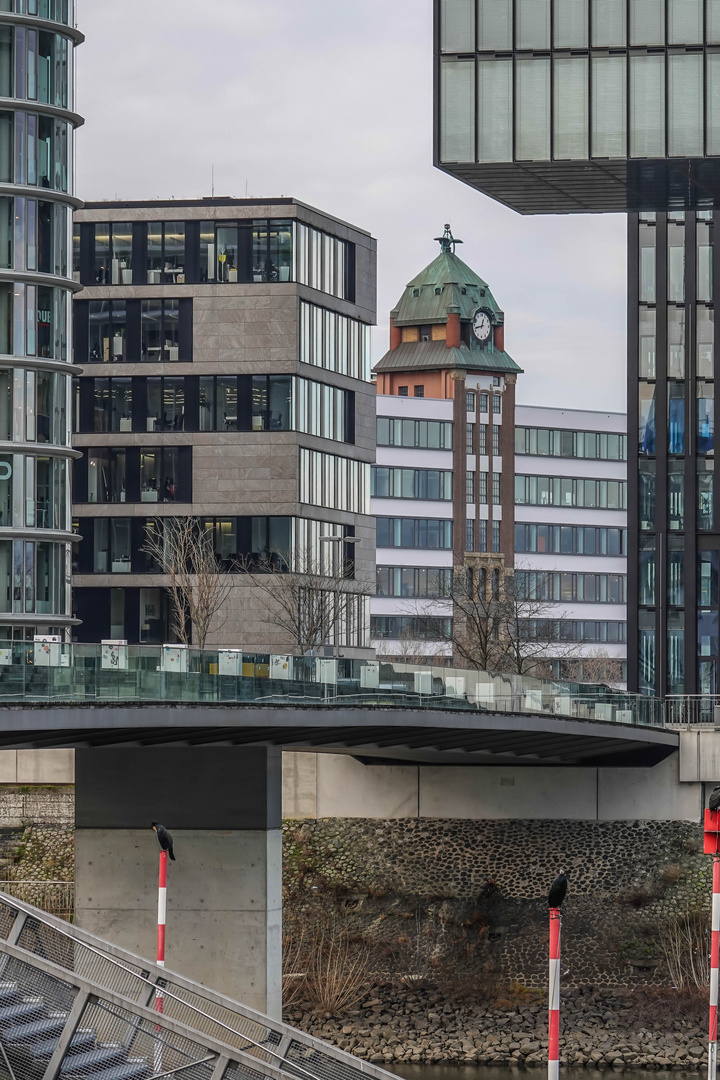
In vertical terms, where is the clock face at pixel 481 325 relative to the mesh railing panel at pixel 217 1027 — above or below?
above

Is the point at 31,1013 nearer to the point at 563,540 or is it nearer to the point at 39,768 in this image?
the point at 39,768

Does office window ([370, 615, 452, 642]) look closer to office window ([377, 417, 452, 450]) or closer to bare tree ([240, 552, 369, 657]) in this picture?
office window ([377, 417, 452, 450])

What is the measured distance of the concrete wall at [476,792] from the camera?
187 feet

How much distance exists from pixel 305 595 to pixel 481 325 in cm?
6603

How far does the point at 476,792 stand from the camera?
57.2m

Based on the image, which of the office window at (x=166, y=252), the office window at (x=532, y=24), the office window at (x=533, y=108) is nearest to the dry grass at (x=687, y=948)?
the office window at (x=533, y=108)

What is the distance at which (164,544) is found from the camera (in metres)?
80.1

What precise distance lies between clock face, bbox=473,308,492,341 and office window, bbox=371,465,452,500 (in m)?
17.0

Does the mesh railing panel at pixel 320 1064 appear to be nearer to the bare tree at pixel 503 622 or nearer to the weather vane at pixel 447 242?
the bare tree at pixel 503 622

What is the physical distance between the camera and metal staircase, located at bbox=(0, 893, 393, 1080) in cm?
2115

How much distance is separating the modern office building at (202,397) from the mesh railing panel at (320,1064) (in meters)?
58.3

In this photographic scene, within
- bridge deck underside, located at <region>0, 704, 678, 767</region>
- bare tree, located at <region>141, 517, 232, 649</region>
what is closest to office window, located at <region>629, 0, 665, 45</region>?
bridge deck underside, located at <region>0, 704, 678, 767</region>

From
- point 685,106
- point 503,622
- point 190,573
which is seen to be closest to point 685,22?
point 685,106

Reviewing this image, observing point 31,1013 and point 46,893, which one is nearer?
point 31,1013
